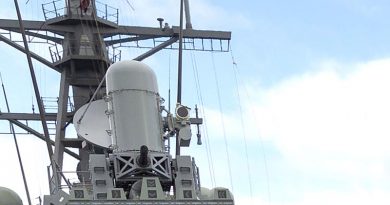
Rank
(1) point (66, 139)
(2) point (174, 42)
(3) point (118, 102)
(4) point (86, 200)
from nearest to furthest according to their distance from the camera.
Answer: (4) point (86, 200), (3) point (118, 102), (1) point (66, 139), (2) point (174, 42)

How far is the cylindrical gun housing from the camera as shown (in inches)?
452

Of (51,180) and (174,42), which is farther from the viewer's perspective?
(174,42)

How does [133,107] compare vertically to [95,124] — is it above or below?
below

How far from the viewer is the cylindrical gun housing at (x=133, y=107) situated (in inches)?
452

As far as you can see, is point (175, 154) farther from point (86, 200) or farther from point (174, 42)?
point (174, 42)

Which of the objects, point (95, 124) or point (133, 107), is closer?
point (133, 107)

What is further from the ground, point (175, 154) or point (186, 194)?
point (175, 154)

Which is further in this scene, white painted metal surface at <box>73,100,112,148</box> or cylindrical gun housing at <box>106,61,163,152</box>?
white painted metal surface at <box>73,100,112,148</box>

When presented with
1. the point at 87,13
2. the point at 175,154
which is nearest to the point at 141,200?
the point at 175,154

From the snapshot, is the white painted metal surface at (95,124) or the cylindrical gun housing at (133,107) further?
the white painted metal surface at (95,124)

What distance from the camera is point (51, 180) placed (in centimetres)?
1205

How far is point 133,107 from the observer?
1167 cm

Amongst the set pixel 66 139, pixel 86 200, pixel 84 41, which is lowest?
pixel 86 200

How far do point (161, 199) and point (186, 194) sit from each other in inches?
17.9
